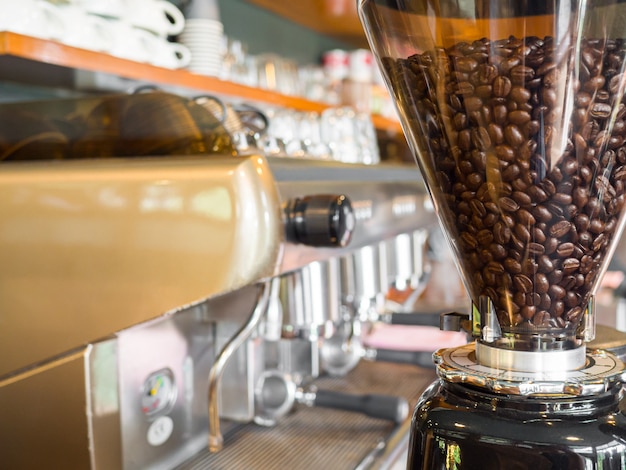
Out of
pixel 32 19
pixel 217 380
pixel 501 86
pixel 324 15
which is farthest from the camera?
pixel 324 15

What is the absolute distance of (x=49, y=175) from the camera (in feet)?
2.10

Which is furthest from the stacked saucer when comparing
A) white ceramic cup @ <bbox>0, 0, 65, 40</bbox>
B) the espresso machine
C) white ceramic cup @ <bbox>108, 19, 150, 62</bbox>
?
the espresso machine

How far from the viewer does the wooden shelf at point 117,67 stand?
0.85 meters

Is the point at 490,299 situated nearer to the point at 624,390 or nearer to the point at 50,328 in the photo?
the point at 624,390

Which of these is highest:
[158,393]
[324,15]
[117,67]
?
[324,15]

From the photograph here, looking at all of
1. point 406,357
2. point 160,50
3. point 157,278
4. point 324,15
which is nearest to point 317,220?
point 157,278

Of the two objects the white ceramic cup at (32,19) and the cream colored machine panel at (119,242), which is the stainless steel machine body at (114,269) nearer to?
the cream colored machine panel at (119,242)

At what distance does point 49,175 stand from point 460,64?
1.27 feet

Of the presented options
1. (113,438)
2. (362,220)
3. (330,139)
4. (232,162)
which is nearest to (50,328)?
(113,438)

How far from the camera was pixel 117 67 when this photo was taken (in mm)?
1002

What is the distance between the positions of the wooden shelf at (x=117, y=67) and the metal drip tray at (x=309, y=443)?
533 mm

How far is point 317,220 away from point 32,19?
1.68 feet

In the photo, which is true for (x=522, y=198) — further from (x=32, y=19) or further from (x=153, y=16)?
(x=153, y=16)

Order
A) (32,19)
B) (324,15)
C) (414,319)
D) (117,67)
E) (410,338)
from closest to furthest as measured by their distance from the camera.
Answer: (32,19) → (117,67) → (414,319) → (410,338) → (324,15)
